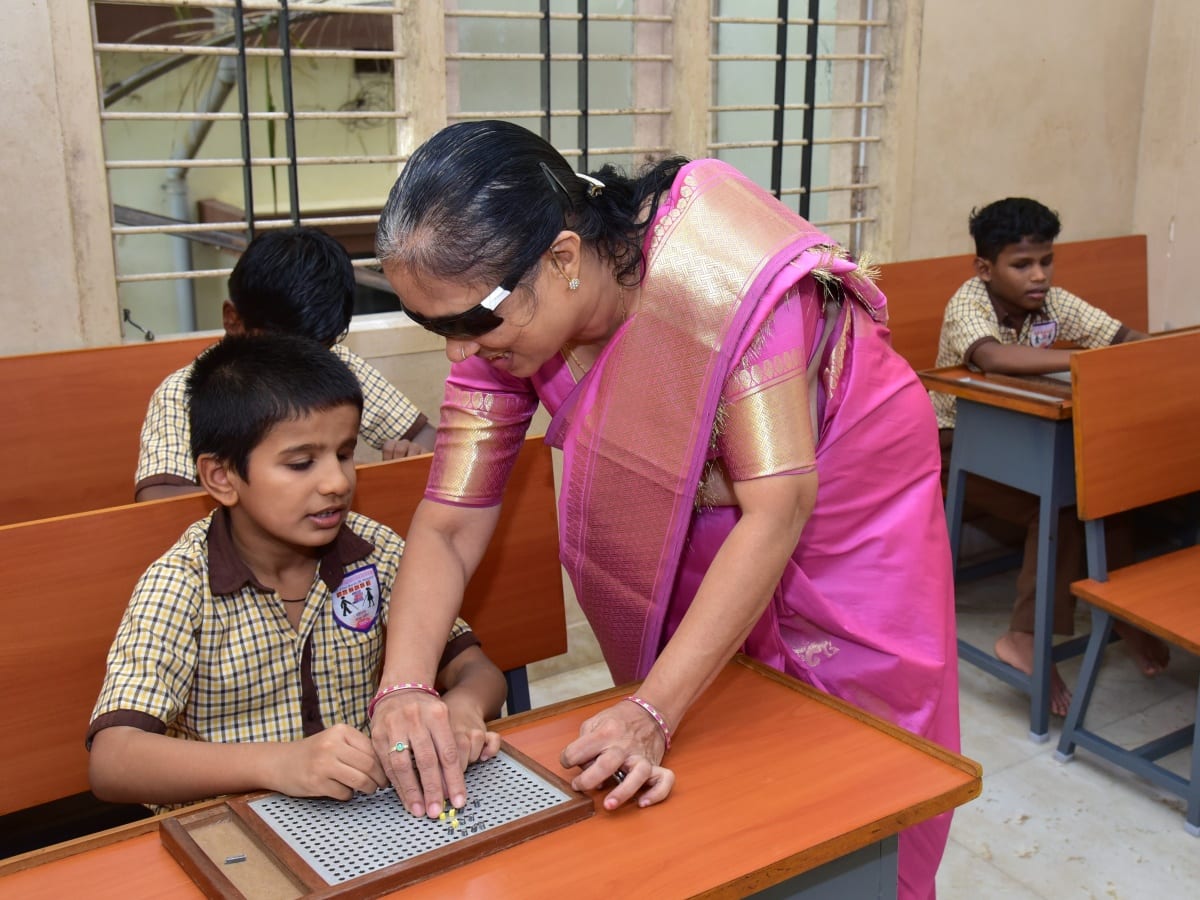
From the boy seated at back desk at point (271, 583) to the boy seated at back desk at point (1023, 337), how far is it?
6.48 ft

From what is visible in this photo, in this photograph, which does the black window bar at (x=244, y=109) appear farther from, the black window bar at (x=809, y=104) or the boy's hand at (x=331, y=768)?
the boy's hand at (x=331, y=768)

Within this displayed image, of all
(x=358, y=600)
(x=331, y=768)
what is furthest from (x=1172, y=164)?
(x=331, y=768)

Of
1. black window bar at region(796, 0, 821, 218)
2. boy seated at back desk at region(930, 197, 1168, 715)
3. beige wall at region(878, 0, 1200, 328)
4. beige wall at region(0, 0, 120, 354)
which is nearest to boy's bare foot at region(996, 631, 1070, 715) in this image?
boy seated at back desk at region(930, 197, 1168, 715)

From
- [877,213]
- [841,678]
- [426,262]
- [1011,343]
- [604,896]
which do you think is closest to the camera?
[604,896]

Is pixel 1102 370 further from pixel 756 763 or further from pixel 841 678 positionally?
pixel 756 763

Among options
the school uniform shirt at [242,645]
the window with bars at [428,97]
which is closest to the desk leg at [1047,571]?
the window with bars at [428,97]

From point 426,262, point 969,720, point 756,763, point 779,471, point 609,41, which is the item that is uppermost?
point 609,41

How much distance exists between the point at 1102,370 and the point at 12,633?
2.21 meters

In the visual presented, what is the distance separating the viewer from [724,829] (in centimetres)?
113

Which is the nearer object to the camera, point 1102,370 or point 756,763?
point 756,763

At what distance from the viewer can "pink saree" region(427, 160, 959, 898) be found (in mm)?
1322

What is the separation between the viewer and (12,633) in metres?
1.62

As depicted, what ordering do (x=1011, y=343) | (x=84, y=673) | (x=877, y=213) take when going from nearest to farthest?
(x=84, y=673) < (x=1011, y=343) < (x=877, y=213)

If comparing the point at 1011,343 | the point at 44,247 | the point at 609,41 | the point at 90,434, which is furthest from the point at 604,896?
the point at 609,41
